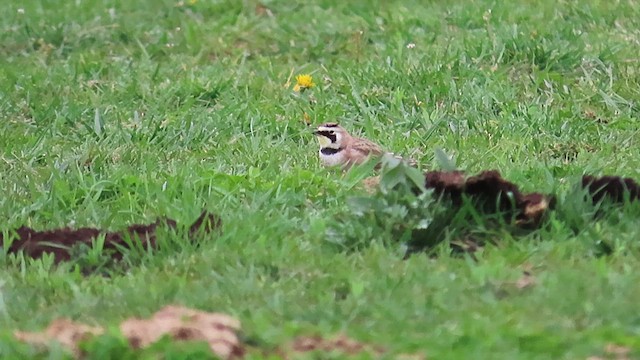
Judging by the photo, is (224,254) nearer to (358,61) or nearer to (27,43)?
(358,61)

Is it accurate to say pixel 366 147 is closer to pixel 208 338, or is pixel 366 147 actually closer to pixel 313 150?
pixel 313 150

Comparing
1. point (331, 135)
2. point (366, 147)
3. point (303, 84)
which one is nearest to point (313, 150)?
point (331, 135)

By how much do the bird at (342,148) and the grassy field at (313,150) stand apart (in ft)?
0.44

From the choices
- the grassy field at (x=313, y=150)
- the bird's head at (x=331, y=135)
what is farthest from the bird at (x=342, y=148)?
the grassy field at (x=313, y=150)

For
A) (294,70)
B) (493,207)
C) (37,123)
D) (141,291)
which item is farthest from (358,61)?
(141,291)

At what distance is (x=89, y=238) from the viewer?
552 cm

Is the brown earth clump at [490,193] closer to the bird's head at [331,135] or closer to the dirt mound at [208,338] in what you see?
the dirt mound at [208,338]

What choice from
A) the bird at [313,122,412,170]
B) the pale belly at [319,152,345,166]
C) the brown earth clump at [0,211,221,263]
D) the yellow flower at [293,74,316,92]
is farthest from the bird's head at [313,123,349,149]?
the brown earth clump at [0,211,221,263]

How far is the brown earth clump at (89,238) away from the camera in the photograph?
5.41 metres

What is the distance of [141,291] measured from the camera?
4.77 m

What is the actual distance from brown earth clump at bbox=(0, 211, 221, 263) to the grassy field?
9 centimetres

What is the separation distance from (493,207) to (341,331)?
1.42 m

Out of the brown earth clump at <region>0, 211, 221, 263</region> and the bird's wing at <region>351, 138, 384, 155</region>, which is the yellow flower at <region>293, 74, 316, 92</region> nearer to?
the bird's wing at <region>351, 138, 384, 155</region>

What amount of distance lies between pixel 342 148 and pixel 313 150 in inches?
23.0
